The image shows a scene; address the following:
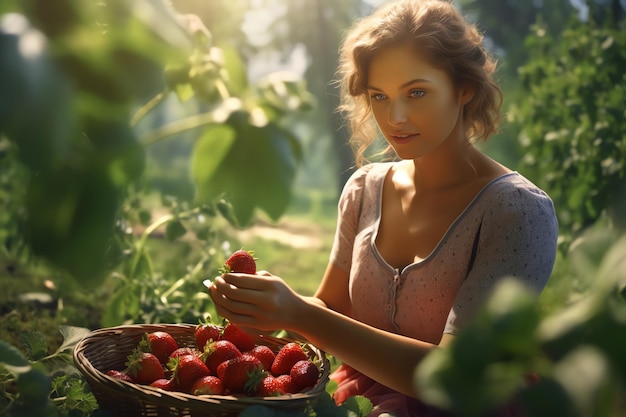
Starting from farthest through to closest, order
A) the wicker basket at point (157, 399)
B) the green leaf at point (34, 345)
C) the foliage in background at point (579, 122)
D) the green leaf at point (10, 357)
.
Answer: the foliage in background at point (579, 122)
the green leaf at point (34, 345)
the wicker basket at point (157, 399)
the green leaf at point (10, 357)

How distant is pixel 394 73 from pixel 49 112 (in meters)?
1.32

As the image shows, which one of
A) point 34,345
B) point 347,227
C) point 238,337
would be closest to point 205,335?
point 238,337

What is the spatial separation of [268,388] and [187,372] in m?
0.15

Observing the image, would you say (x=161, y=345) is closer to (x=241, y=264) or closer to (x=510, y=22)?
(x=241, y=264)

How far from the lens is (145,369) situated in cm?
143

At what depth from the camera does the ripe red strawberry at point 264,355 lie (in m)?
1.50

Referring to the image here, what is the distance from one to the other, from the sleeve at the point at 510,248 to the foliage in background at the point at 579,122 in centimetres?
152

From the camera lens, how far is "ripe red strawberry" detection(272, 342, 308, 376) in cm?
146

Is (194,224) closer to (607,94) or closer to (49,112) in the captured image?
(607,94)

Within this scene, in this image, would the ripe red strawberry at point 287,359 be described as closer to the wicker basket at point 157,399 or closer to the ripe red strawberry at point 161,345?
the wicker basket at point 157,399

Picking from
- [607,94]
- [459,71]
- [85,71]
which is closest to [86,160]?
[85,71]

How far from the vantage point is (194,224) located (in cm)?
272

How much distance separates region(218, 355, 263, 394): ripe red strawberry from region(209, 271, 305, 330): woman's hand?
68mm

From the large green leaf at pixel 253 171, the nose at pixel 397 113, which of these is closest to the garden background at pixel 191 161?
the large green leaf at pixel 253 171
